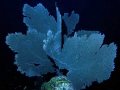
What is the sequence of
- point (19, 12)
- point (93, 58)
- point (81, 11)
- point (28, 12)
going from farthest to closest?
point (81, 11), point (19, 12), point (28, 12), point (93, 58)

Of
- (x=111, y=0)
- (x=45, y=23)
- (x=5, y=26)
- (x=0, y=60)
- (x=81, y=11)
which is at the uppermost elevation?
(x=111, y=0)

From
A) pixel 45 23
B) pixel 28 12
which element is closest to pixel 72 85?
pixel 45 23

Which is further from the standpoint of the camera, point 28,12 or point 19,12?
point 19,12

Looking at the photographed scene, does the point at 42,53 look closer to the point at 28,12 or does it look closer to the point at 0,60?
the point at 28,12

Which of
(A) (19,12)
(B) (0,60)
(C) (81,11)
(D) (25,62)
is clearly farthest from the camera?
(C) (81,11)

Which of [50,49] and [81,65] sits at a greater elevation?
[50,49]

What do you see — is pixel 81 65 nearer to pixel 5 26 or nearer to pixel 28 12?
pixel 28 12
